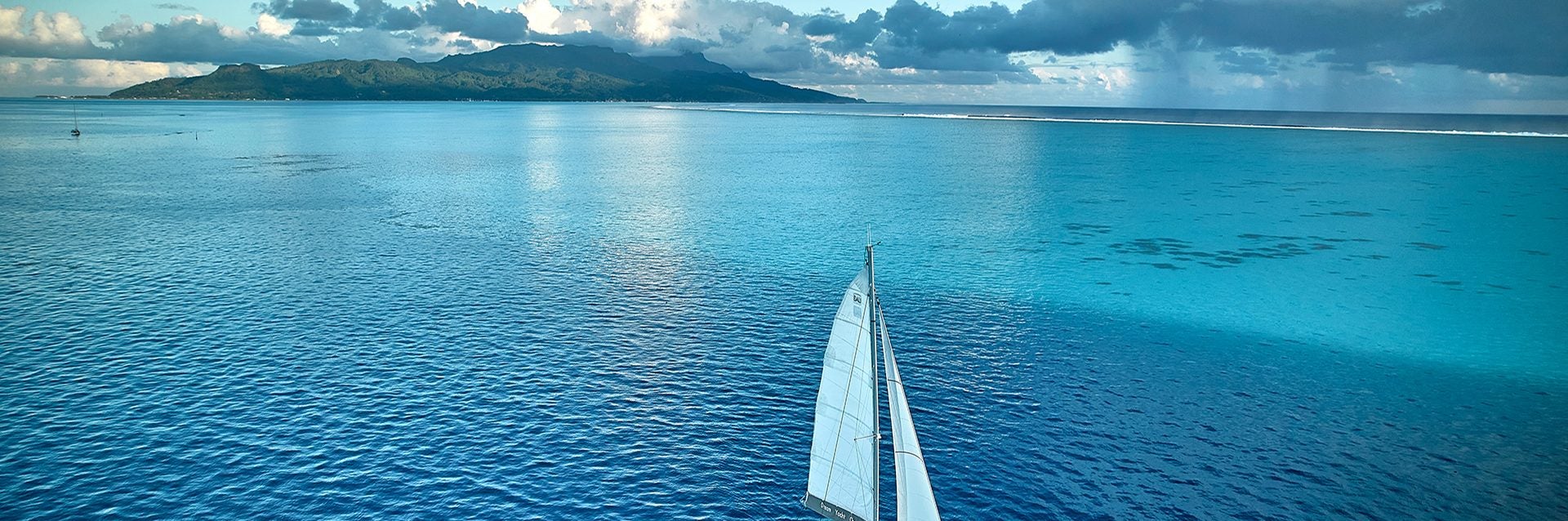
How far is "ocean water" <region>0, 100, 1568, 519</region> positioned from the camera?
45.8m

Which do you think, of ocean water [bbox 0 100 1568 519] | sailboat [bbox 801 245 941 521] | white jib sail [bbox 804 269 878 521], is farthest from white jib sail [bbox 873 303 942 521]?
ocean water [bbox 0 100 1568 519]

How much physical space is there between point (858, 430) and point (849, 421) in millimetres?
509

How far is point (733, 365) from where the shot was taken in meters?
65.2

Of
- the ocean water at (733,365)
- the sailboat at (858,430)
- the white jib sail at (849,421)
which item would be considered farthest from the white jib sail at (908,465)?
the ocean water at (733,365)

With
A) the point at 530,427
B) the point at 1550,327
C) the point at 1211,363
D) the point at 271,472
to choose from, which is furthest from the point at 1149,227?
the point at 271,472

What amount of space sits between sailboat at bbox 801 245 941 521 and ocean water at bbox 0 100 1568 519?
10.0 m

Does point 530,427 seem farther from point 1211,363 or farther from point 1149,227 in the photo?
point 1149,227

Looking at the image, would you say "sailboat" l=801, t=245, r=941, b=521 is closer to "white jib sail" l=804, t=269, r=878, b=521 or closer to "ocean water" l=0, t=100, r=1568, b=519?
"white jib sail" l=804, t=269, r=878, b=521

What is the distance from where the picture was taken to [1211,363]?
68.1m

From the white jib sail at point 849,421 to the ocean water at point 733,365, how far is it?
987 centimetres

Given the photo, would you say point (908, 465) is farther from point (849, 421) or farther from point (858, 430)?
point (849, 421)

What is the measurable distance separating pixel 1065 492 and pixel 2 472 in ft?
180

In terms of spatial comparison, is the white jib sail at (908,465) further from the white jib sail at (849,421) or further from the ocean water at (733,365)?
the ocean water at (733,365)

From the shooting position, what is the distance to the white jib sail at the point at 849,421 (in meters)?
32.0
